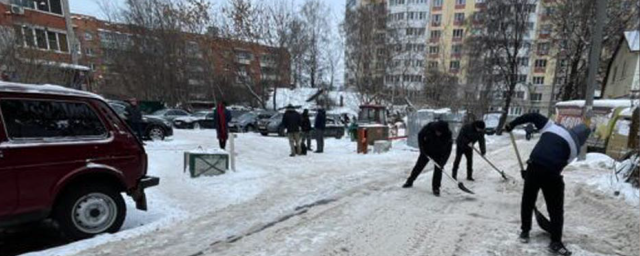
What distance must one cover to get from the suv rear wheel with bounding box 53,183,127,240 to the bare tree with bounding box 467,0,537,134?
95.3 feet

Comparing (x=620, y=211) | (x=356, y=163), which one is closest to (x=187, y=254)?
(x=620, y=211)

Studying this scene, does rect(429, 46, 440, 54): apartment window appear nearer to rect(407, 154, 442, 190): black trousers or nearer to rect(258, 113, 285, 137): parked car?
rect(258, 113, 285, 137): parked car

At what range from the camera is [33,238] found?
4375 millimetres

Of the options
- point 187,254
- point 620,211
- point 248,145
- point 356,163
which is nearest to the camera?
point 187,254

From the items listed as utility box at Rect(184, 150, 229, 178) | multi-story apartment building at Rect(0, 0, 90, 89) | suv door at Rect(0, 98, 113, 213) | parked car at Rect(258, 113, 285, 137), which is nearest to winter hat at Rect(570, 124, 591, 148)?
suv door at Rect(0, 98, 113, 213)

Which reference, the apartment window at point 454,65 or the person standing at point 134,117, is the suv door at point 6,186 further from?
the apartment window at point 454,65

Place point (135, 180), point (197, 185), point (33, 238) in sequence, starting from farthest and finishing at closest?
point (197, 185)
point (135, 180)
point (33, 238)

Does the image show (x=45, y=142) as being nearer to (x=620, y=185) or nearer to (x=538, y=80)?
(x=620, y=185)

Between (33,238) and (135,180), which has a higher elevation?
(135,180)

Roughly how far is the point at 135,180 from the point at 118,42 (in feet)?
129

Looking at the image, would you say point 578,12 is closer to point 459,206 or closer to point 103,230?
point 459,206

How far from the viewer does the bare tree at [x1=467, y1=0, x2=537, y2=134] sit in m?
27.9

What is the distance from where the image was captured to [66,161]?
13.2 ft

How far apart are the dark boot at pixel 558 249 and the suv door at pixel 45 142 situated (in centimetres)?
539
